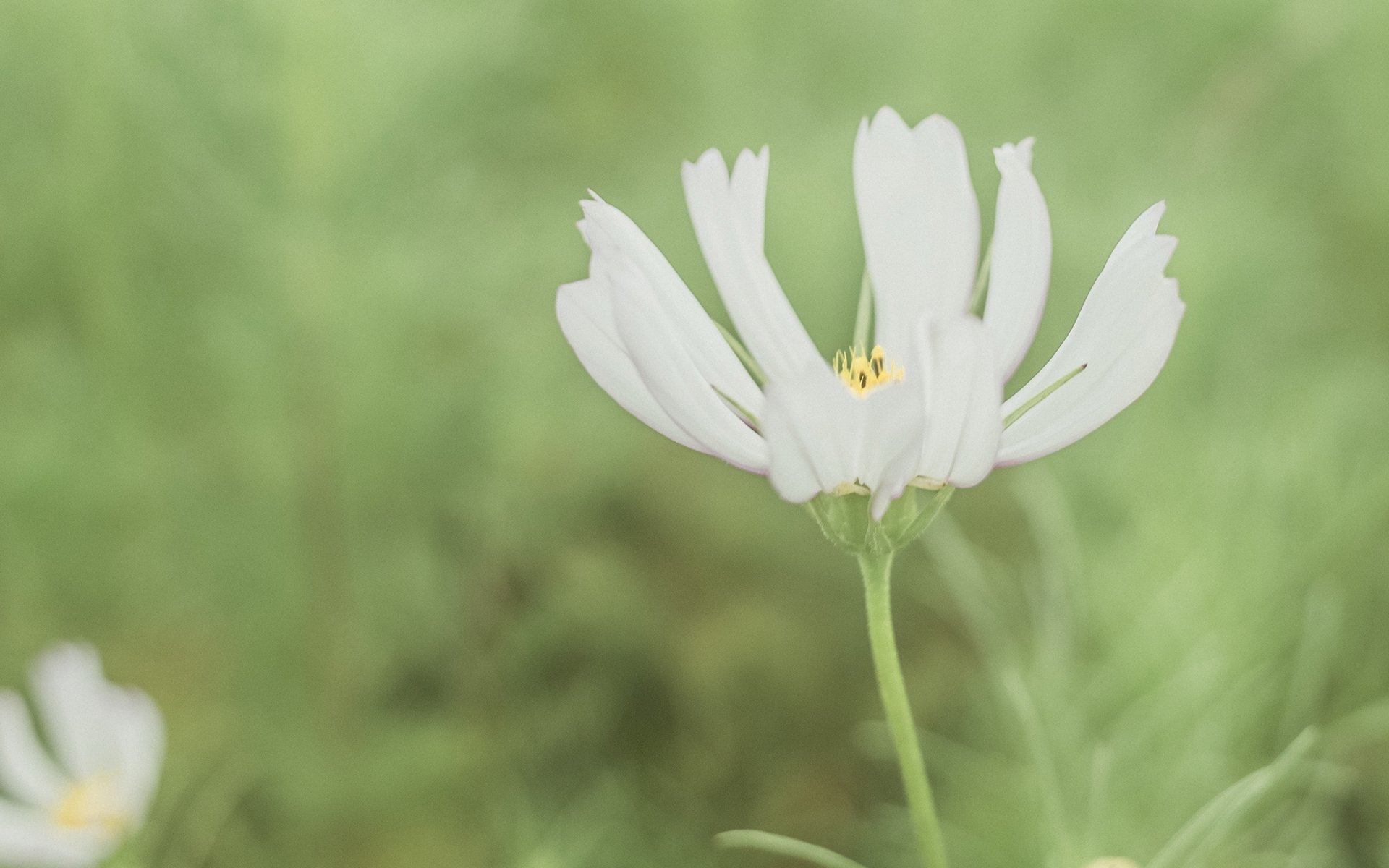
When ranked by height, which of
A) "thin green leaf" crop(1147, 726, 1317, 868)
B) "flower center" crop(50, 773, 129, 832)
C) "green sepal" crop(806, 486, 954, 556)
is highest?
"flower center" crop(50, 773, 129, 832)

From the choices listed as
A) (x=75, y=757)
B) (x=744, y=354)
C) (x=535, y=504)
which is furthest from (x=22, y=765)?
(x=744, y=354)

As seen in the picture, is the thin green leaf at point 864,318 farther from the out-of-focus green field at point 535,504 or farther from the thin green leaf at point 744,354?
the out-of-focus green field at point 535,504

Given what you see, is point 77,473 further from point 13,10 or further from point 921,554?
point 921,554

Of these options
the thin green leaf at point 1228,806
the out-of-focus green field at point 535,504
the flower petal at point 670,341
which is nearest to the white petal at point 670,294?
the flower petal at point 670,341

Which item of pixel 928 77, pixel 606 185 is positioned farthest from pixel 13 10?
pixel 928 77

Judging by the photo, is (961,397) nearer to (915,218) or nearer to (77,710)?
(915,218)

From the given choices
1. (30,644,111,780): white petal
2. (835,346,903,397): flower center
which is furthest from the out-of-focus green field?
(835,346,903,397): flower center

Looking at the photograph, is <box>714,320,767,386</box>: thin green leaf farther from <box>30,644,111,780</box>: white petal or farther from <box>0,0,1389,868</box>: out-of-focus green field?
<box>30,644,111,780</box>: white petal
